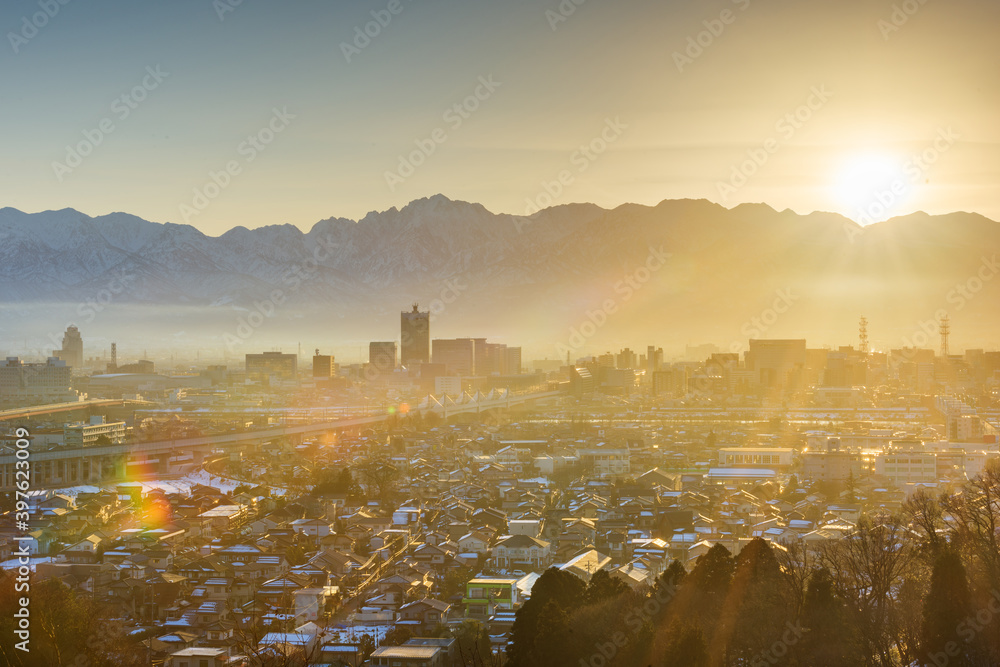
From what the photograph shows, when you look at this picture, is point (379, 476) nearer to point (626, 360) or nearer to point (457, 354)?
point (457, 354)

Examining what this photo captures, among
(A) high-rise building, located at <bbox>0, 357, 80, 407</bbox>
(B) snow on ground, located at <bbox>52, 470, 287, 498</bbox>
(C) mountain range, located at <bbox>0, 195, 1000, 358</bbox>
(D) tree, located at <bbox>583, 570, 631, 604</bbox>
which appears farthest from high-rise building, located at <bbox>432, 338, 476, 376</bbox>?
(D) tree, located at <bbox>583, 570, 631, 604</bbox>

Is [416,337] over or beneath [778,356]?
over

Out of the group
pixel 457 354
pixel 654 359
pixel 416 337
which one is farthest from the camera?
pixel 416 337

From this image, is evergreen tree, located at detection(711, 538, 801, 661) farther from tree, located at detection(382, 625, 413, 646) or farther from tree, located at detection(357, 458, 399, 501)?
tree, located at detection(357, 458, 399, 501)

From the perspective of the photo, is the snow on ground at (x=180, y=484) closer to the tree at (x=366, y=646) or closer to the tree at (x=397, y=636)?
the tree at (x=397, y=636)

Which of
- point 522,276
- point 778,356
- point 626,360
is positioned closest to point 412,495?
point 778,356
